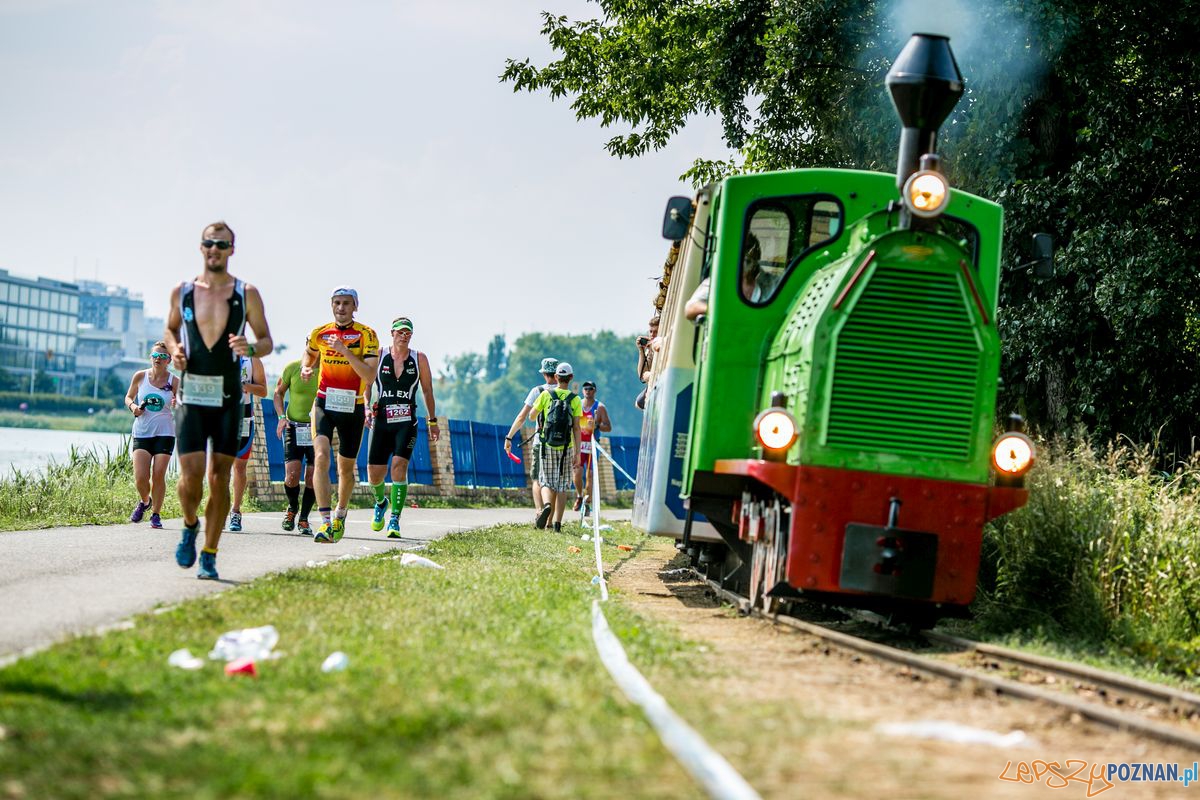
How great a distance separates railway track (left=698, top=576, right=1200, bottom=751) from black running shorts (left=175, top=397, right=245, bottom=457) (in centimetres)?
406

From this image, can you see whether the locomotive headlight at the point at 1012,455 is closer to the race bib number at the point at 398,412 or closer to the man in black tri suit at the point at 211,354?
the man in black tri suit at the point at 211,354

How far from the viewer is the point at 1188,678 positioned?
819cm

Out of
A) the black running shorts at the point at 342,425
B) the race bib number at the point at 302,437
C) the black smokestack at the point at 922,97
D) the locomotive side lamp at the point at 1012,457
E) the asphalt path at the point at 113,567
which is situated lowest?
the asphalt path at the point at 113,567

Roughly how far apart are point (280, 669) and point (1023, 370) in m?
14.2

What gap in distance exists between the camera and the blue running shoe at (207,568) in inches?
384

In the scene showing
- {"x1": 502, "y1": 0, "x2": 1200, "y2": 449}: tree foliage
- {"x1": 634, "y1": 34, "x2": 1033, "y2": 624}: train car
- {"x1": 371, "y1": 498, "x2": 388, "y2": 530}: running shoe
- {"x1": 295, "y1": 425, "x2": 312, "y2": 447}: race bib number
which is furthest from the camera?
{"x1": 502, "y1": 0, "x2": 1200, "y2": 449}: tree foliage

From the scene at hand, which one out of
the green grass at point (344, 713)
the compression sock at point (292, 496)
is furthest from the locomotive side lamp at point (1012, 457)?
the compression sock at point (292, 496)

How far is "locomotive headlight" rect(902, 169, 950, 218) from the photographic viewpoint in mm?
8586

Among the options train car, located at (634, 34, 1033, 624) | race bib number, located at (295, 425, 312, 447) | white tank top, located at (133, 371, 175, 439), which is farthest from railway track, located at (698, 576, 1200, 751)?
white tank top, located at (133, 371, 175, 439)

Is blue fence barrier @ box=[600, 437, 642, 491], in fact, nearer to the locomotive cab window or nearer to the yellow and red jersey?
the yellow and red jersey

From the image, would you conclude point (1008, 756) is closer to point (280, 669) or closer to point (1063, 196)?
point (280, 669)

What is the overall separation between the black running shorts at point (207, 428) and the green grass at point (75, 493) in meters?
5.13

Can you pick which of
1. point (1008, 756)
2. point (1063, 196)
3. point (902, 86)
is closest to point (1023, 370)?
point (1063, 196)

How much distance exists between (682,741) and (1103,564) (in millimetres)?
6264
